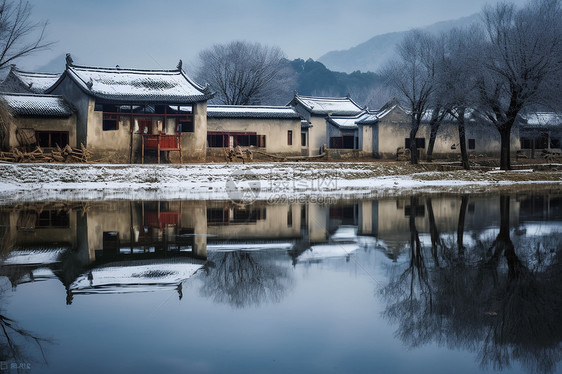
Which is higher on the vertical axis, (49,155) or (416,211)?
(49,155)

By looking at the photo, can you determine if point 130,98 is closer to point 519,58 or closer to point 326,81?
point 519,58

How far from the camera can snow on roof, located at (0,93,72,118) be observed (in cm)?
3588

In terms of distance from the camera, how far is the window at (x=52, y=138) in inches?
1454

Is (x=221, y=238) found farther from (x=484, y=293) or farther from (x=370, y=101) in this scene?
(x=370, y=101)

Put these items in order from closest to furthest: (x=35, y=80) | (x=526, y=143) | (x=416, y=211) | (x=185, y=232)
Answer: (x=185, y=232) → (x=416, y=211) → (x=35, y=80) → (x=526, y=143)

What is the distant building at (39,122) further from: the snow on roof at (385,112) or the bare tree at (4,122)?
the snow on roof at (385,112)

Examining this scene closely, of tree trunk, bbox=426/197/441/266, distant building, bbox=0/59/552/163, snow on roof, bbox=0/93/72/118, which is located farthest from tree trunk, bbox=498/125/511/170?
snow on roof, bbox=0/93/72/118

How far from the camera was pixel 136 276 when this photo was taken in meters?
8.25

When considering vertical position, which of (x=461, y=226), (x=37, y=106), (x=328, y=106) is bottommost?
(x=461, y=226)

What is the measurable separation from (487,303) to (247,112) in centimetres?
4003

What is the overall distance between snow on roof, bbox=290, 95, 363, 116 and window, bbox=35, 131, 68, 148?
24.4 metres

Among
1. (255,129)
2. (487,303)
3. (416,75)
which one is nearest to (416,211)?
(487,303)

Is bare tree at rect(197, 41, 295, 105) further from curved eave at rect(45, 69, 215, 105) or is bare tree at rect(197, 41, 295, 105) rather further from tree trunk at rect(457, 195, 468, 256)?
tree trunk at rect(457, 195, 468, 256)

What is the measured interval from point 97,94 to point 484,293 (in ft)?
107
